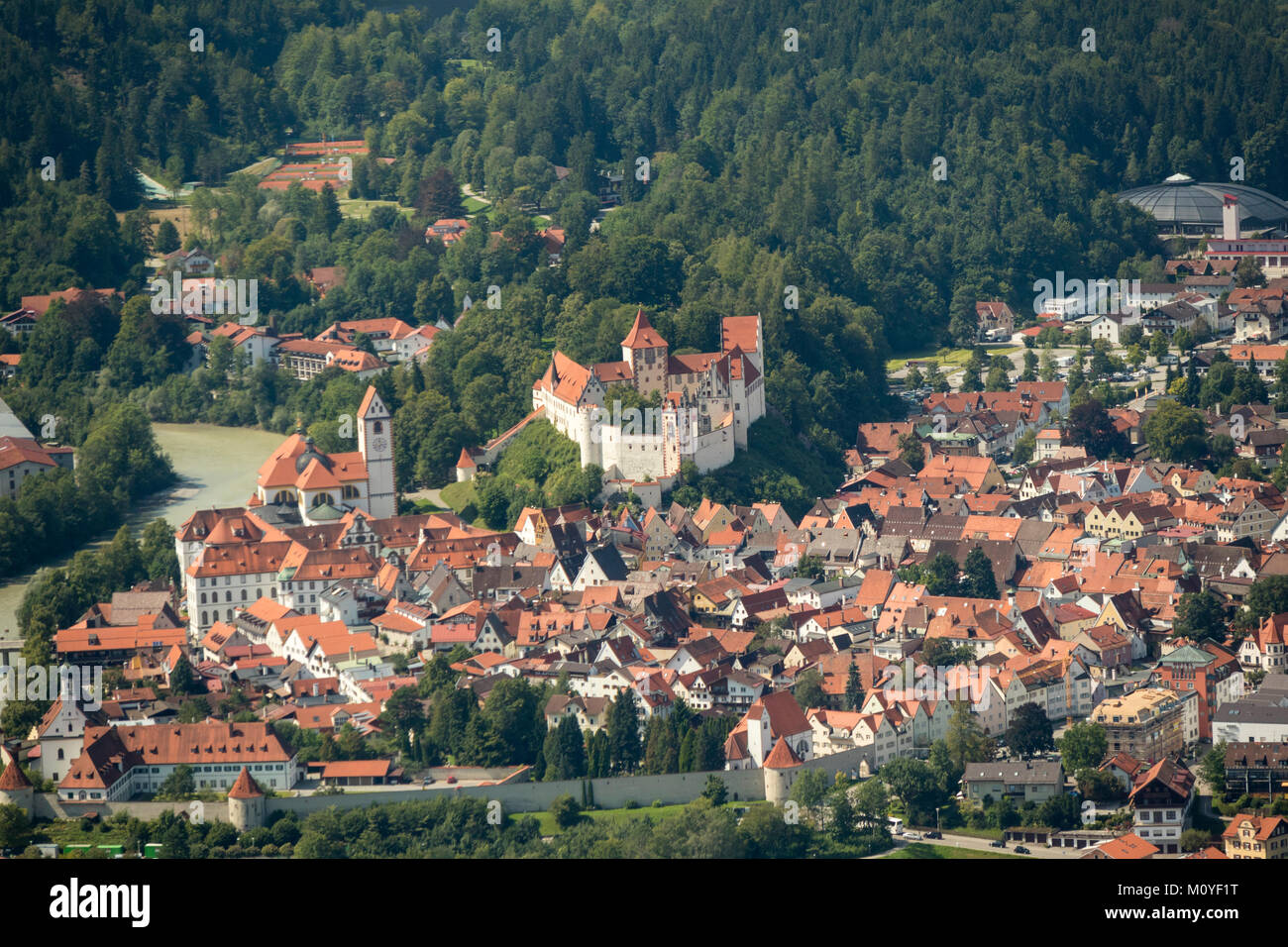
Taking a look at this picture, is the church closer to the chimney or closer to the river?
the river

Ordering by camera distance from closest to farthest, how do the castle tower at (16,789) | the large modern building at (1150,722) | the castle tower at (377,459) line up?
the castle tower at (16,789)
the large modern building at (1150,722)
the castle tower at (377,459)

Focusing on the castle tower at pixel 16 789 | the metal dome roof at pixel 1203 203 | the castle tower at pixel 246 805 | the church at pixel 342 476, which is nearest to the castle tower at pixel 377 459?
the church at pixel 342 476

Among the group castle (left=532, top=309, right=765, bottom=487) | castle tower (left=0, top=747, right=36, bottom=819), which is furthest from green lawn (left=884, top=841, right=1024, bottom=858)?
castle (left=532, top=309, right=765, bottom=487)

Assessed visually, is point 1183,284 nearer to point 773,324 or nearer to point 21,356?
point 773,324

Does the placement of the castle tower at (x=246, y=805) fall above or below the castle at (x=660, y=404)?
below

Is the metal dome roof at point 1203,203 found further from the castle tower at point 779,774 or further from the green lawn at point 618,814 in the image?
the green lawn at point 618,814
